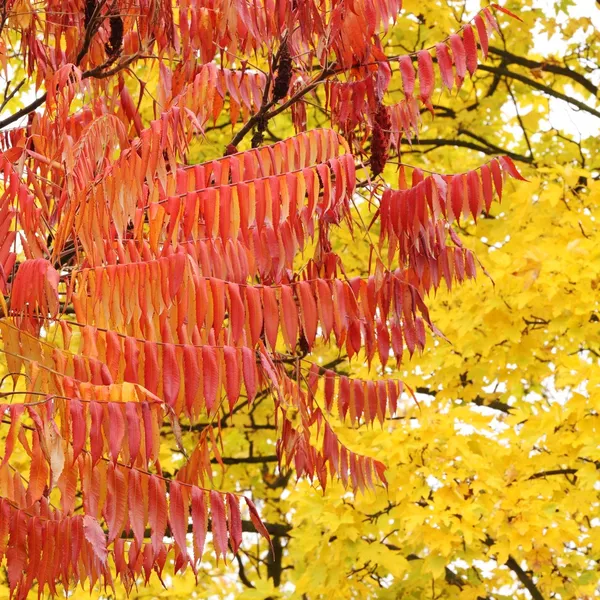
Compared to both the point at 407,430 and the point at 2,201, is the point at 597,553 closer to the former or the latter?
the point at 407,430

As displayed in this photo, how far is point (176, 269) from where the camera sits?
9.34ft

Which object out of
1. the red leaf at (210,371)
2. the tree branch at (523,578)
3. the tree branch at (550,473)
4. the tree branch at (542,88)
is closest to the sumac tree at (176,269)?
the red leaf at (210,371)

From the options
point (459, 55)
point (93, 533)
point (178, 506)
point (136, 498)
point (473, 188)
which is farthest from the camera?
point (459, 55)

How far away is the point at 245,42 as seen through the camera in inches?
158

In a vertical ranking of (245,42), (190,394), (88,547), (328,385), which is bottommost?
(88,547)

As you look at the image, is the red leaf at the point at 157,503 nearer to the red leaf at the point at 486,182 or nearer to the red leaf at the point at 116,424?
the red leaf at the point at 116,424

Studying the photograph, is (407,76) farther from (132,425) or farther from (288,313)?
(132,425)

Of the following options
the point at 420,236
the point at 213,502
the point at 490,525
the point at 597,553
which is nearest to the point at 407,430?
the point at 490,525

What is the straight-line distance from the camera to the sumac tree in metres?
2.62

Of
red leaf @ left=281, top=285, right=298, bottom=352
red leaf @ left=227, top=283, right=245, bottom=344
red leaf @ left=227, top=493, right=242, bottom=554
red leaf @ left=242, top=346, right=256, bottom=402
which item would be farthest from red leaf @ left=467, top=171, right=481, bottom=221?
red leaf @ left=227, top=493, right=242, bottom=554

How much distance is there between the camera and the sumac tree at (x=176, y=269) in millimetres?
2619

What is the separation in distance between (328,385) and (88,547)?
5.33ft

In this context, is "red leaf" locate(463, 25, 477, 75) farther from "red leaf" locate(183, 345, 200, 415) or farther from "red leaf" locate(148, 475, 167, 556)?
"red leaf" locate(148, 475, 167, 556)

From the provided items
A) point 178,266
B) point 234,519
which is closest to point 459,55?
point 178,266
